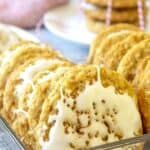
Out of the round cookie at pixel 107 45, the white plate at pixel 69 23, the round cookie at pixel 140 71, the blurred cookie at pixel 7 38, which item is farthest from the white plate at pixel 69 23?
the round cookie at pixel 140 71

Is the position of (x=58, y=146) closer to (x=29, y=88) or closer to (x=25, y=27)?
(x=29, y=88)

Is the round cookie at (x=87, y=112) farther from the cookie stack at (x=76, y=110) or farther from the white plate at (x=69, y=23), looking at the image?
the white plate at (x=69, y=23)

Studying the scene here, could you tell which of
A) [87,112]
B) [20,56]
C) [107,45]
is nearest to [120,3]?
[107,45]

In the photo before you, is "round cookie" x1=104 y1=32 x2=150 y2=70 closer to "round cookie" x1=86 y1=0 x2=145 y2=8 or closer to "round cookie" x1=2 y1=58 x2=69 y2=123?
"round cookie" x1=2 y1=58 x2=69 y2=123

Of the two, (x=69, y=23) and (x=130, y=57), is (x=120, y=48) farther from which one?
(x=69, y=23)

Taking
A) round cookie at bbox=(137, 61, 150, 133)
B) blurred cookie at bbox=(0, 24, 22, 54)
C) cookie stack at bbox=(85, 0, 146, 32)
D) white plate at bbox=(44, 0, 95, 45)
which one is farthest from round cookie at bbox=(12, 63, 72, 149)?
cookie stack at bbox=(85, 0, 146, 32)

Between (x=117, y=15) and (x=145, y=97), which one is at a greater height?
(x=117, y=15)
